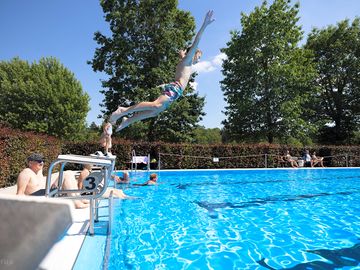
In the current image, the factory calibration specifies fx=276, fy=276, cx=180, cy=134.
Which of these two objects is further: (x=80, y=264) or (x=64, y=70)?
(x=64, y=70)

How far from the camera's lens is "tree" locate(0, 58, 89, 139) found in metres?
33.4

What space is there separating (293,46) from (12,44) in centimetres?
3409

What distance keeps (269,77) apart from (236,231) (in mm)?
26177

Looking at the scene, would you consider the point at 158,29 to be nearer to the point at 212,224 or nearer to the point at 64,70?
the point at 64,70

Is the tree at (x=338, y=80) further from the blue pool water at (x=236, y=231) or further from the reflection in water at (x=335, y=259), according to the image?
the reflection in water at (x=335, y=259)

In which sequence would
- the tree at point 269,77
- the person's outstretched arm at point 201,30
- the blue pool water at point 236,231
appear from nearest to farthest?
the blue pool water at point 236,231 < the person's outstretched arm at point 201,30 < the tree at point 269,77

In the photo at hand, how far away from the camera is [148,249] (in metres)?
5.32

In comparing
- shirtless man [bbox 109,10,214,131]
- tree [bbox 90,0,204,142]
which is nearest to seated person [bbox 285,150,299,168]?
tree [bbox 90,0,204,142]

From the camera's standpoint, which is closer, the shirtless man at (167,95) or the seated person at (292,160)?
the shirtless man at (167,95)

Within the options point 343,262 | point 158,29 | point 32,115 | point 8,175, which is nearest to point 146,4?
point 158,29

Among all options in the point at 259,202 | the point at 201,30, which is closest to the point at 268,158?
the point at 259,202

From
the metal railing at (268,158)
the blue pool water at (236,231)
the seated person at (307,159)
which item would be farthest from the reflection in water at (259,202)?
the seated person at (307,159)

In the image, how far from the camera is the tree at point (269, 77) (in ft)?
96.8

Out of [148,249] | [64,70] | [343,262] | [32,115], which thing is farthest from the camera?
[64,70]
